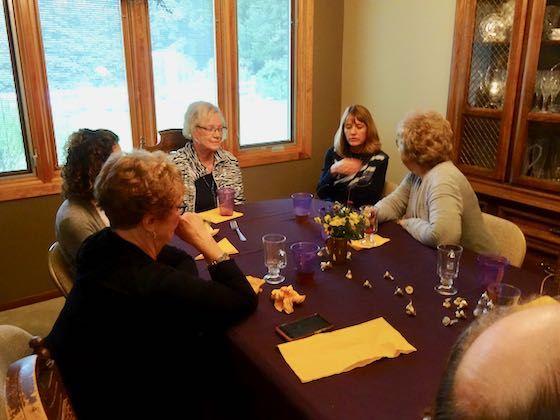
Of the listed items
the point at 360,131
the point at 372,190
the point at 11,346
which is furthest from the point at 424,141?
the point at 11,346

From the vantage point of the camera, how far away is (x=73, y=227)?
70.8 inches

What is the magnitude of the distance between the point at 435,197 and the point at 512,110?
1.10m

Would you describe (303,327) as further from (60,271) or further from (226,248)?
(60,271)

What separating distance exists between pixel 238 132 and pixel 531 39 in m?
2.06

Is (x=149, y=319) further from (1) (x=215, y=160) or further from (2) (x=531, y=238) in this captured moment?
A: (2) (x=531, y=238)

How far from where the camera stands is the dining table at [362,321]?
1.03m

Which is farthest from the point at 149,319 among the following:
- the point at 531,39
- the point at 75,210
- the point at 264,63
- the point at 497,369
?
the point at 264,63

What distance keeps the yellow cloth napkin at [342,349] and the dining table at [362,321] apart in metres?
0.02

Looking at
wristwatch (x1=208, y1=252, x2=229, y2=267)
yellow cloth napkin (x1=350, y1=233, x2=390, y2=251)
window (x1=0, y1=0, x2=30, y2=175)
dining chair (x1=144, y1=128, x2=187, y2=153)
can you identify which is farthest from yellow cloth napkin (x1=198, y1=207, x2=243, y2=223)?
window (x1=0, y1=0, x2=30, y2=175)

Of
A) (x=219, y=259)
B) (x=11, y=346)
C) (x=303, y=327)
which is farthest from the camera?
(x=219, y=259)

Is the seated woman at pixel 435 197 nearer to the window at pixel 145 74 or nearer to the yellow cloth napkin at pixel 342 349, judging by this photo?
the yellow cloth napkin at pixel 342 349

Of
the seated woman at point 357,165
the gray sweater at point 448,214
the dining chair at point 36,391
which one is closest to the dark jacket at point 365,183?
the seated woman at point 357,165

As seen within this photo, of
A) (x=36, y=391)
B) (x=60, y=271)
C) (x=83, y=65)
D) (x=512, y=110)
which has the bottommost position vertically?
(x=60, y=271)

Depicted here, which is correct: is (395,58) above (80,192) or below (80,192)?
above
